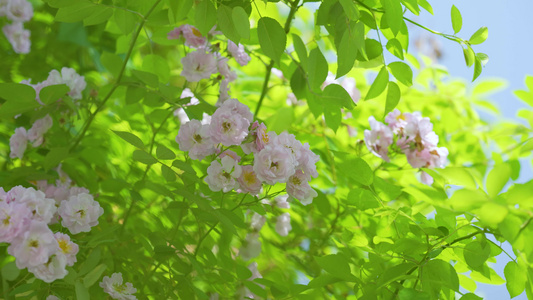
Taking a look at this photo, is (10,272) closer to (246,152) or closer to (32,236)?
(32,236)

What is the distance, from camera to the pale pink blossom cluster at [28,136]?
993 millimetres

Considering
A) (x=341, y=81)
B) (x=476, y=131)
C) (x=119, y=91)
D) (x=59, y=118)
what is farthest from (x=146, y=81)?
(x=476, y=131)

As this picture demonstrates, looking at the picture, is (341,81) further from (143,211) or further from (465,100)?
(143,211)

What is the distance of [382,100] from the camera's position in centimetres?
132

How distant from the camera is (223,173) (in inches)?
29.5

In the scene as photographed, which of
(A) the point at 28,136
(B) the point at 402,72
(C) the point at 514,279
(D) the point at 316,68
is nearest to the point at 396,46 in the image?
(B) the point at 402,72

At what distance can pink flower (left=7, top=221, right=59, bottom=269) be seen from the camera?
0.63 meters

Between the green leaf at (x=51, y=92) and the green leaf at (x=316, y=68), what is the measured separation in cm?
42

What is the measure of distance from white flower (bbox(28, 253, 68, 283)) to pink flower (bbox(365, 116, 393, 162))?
0.65m

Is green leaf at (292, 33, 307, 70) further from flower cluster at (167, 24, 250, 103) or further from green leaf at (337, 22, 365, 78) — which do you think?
flower cluster at (167, 24, 250, 103)

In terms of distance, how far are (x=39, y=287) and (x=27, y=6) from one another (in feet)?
2.64

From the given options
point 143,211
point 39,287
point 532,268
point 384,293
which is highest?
point 532,268

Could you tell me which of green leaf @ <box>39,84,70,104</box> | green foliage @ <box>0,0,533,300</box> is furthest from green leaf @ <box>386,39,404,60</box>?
green leaf @ <box>39,84,70,104</box>

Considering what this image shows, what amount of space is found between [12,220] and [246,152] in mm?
311
